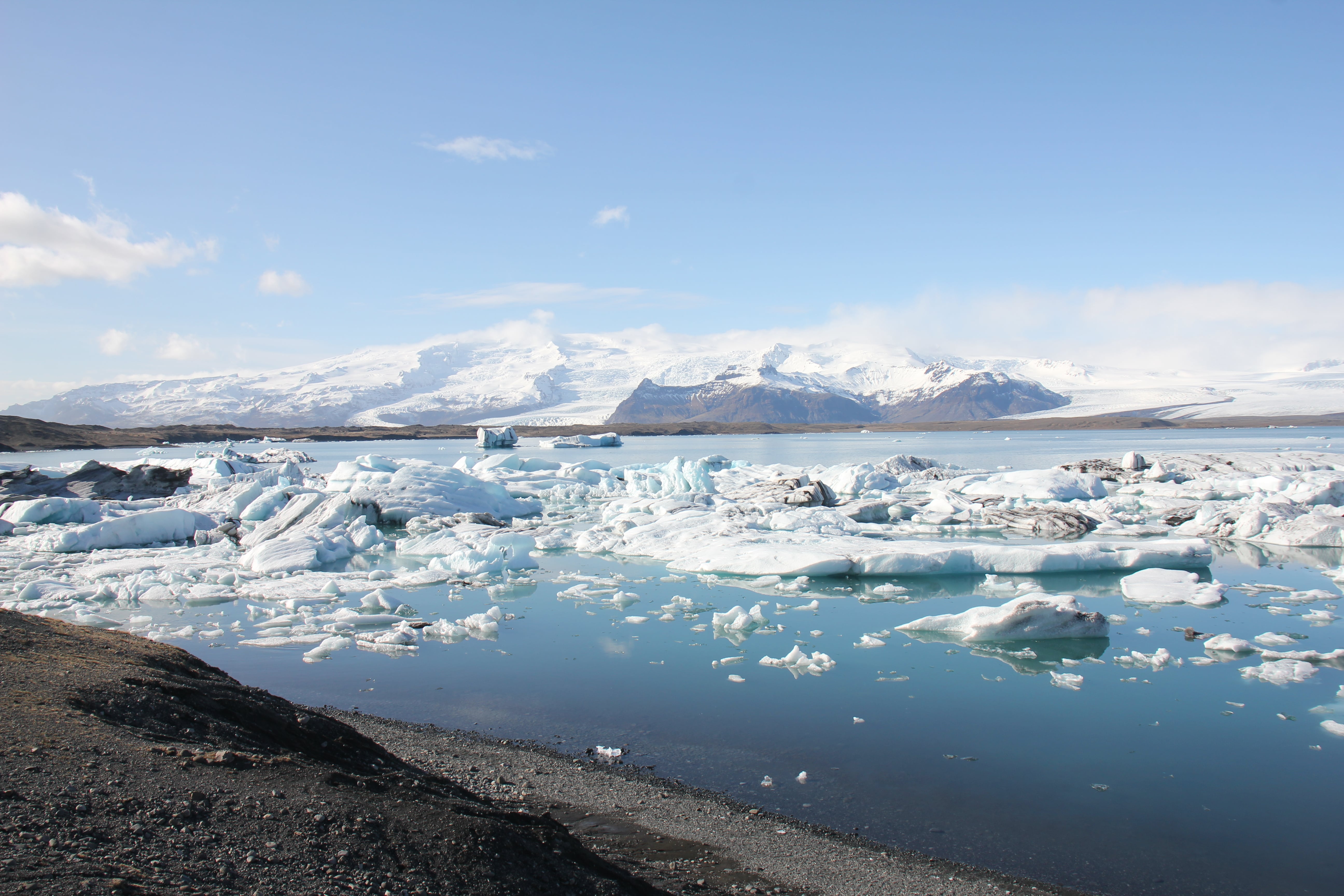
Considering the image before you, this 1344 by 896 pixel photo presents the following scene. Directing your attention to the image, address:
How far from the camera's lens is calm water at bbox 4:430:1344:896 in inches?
138

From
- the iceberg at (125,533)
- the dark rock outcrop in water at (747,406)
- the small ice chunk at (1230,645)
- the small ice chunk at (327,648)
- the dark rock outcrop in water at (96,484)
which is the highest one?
the dark rock outcrop in water at (747,406)

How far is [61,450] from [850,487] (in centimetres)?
5257

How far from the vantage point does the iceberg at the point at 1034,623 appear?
667 centimetres

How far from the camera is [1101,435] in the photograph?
66500 millimetres

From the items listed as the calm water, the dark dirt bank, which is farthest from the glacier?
the dark dirt bank

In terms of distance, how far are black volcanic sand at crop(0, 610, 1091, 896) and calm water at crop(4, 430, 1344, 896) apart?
1.54ft

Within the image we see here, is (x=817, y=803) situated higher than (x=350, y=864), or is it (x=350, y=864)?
(x=350, y=864)

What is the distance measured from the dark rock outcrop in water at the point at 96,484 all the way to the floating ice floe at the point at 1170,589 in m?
19.1

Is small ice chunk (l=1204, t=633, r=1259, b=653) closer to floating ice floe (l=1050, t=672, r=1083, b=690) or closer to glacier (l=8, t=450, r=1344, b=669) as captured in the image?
glacier (l=8, t=450, r=1344, b=669)

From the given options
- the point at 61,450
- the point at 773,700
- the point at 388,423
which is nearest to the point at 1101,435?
the point at 773,700

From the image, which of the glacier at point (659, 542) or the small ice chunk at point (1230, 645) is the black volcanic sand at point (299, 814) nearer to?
the glacier at point (659, 542)

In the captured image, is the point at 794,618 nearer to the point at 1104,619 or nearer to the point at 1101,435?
the point at 1104,619

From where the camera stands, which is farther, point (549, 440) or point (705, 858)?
point (549, 440)

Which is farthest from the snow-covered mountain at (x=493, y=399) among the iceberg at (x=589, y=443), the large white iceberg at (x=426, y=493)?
the large white iceberg at (x=426, y=493)
